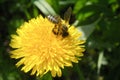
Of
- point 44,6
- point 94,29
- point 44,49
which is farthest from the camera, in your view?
point 94,29

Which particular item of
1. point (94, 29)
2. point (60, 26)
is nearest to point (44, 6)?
point (94, 29)

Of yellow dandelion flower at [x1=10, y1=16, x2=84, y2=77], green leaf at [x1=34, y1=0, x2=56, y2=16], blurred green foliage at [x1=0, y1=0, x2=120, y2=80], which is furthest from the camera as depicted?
blurred green foliage at [x1=0, y1=0, x2=120, y2=80]

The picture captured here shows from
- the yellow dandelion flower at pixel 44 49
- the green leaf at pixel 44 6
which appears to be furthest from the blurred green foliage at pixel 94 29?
the yellow dandelion flower at pixel 44 49

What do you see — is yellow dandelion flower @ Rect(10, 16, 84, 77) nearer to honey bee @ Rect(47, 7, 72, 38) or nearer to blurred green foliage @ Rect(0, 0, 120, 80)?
honey bee @ Rect(47, 7, 72, 38)

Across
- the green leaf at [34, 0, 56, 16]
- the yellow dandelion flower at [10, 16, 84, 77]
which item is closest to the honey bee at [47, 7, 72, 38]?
the yellow dandelion flower at [10, 16, 84, 77]

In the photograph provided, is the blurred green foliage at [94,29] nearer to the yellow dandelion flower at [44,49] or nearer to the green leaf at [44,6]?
the green leaf at [44,6]

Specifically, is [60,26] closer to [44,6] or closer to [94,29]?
[44,6]

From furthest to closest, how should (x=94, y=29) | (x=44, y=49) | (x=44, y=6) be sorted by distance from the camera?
(x=94, y=29)
(x=44, y=6)
(x=44, y=49)

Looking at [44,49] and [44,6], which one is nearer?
[44,49]

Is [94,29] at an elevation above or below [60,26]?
below
